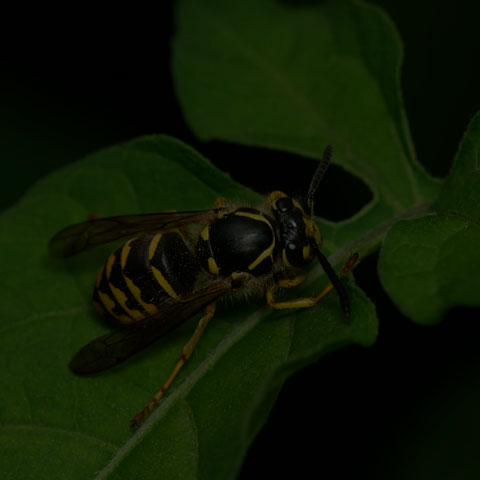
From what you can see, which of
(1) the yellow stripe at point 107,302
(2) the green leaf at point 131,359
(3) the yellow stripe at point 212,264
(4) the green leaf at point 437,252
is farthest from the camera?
(3) the yellow stripe at point 212,264

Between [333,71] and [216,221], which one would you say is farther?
[333,71]

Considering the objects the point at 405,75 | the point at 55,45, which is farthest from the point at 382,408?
the point at 55,45

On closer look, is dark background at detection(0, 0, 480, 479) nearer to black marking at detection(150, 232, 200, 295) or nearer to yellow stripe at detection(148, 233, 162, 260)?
black marking at detection(150, 232, 200, 295)

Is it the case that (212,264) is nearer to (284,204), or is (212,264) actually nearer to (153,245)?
(153,245)

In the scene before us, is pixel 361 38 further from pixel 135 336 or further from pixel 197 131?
pixel 135 336

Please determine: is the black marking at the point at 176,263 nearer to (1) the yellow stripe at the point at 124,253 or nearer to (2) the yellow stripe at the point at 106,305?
(1) the yellow stripe at the point at 124,253

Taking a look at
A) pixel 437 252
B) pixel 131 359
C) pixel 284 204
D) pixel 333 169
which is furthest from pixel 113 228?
pixel 437 252

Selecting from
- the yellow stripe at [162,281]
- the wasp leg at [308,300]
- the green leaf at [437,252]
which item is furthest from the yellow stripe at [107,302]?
the green leaf at [437,252]
